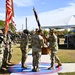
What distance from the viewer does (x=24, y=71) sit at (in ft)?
32.8

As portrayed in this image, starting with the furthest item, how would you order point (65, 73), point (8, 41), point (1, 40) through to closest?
point (8, 41) → point (65, 73) → point (1, 40)

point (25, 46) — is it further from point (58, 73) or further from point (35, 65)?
point (58, 73)

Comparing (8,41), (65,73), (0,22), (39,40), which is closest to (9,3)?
(8,41)

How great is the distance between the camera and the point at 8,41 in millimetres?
10883

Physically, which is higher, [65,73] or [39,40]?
[39,40]

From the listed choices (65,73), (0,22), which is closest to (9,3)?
(65,73)

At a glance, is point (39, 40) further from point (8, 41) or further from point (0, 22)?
point (0, 22)

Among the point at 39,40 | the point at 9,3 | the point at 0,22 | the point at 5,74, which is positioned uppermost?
the point at 0,22

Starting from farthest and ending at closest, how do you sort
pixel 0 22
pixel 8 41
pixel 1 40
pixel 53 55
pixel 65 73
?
pixel 0 22, pixel 8 41, pixel 53 55, pixel 65 73, pixel 1 40

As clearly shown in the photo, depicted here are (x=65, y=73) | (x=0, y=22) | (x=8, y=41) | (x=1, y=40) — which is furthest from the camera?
(x=0, y=22)

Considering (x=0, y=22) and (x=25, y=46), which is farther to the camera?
(x=0, y=22)

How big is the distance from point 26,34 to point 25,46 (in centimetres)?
51

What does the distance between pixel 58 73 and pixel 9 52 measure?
305 centimetres

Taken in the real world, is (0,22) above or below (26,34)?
above
